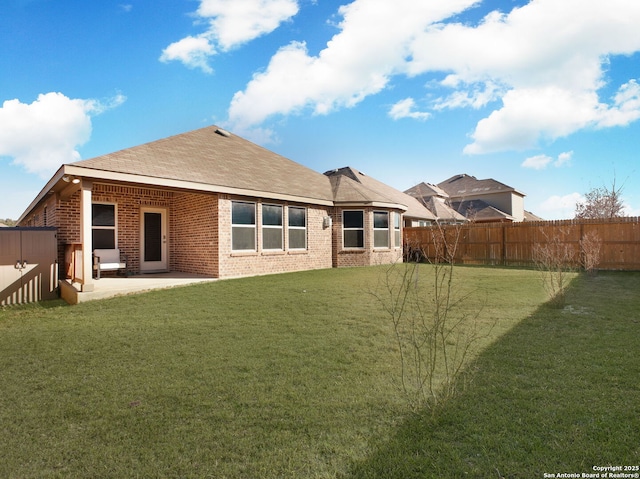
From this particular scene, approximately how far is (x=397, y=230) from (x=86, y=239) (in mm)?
12994

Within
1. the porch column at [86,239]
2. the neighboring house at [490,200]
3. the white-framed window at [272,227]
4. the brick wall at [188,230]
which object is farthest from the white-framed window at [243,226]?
the neighboring house at [490,200]

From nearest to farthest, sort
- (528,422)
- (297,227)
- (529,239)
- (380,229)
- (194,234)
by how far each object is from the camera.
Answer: (528,422) < (194,234) < (297,227) < (529,239) < (380,229)

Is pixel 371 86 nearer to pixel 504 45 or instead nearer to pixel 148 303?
pixel 504 45

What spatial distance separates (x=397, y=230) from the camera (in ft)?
56.2

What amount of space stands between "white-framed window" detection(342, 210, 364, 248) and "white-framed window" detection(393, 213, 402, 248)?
6.81ft

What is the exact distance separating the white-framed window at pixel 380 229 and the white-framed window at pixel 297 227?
12.1 ft

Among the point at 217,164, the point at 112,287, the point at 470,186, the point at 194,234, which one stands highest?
the point at 470,186

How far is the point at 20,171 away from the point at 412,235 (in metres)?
21.8

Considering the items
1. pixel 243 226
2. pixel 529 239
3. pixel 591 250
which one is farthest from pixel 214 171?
pixel 529 239

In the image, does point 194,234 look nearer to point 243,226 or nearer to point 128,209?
point 243,226

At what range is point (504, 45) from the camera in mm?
8789

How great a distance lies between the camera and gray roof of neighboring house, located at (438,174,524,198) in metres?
31.6

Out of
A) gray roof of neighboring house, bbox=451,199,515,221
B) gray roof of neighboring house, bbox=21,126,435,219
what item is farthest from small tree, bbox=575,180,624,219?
gray roof of neighboring house, bbox=21,126,435,219

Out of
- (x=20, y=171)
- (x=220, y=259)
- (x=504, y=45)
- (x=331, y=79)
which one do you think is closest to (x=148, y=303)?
(x=220, y=259)
